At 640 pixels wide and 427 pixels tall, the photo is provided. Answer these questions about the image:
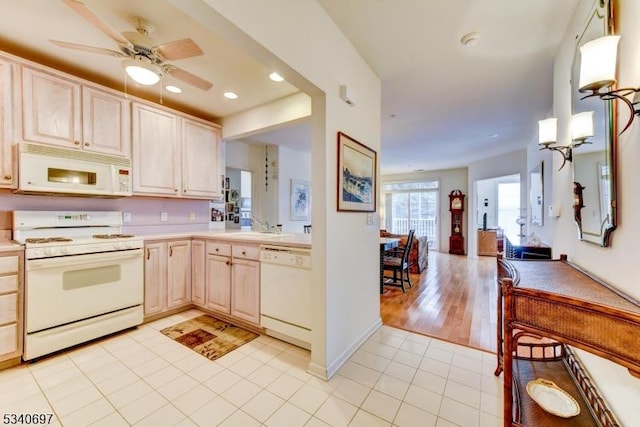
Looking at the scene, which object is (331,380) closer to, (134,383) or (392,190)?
(134,383)

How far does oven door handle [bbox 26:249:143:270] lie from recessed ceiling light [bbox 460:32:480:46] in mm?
3434

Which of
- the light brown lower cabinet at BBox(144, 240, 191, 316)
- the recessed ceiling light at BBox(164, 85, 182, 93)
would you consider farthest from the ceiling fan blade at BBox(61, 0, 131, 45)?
the light brown lower cabinet at BBox(144, 240, 191, 316)

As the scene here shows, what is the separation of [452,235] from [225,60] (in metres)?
7.51

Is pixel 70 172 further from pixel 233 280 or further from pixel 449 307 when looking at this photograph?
pixel 449 307

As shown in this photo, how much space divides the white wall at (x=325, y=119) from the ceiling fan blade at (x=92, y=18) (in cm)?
76

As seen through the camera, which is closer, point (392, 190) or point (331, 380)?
point (331, 380)

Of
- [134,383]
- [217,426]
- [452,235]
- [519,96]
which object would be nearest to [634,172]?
[217,426]

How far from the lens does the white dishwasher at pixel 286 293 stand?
7.25ft

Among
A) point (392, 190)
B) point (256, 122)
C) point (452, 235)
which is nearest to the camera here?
point (256, 122)

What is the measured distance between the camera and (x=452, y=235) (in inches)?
308

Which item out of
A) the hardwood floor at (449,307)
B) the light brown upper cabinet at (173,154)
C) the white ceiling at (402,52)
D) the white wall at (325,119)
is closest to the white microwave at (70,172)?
the light brown upper cabinet at (173,154)

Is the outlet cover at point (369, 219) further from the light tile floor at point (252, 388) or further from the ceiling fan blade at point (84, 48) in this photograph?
the ceiling fan blade at point (84, 48)

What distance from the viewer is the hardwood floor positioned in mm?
2619

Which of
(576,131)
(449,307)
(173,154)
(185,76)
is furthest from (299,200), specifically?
(576,131)
